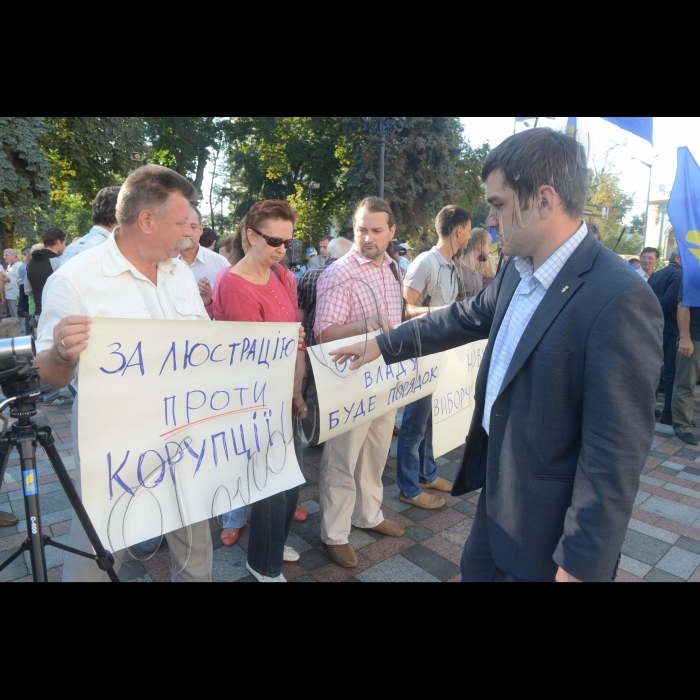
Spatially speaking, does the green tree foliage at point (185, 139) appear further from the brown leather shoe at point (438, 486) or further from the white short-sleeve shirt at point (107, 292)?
the white short-sleeve shirt at point (107, 292)

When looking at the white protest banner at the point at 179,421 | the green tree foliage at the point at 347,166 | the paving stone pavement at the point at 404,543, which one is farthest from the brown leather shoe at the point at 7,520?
the green tree foliage at the point at 347,166

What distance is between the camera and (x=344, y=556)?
2.91 m

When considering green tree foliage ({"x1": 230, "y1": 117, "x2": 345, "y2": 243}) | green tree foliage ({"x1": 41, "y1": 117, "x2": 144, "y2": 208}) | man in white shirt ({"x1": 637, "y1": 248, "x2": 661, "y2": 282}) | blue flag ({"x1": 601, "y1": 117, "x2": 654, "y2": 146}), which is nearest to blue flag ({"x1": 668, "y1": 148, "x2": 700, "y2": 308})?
blue flag ({"x1": 601, "y1": 117, "x2": 654, "y2": 146})

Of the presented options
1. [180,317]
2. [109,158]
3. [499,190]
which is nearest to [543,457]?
[499,190]

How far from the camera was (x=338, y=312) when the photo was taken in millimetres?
2803

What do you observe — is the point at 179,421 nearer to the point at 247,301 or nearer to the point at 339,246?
the point at 247,301

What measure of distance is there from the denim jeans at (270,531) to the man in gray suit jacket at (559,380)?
1.10 metres

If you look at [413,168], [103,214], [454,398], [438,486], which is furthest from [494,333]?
[413,168]

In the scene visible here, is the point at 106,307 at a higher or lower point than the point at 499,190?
lower

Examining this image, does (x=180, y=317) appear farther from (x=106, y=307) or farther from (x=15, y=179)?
(x=15, y=179)

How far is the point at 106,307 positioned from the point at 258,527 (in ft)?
4.50

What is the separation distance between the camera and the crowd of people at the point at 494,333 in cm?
135

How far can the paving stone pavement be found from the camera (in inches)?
111

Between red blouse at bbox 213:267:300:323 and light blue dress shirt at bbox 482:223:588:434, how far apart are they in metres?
1.11
